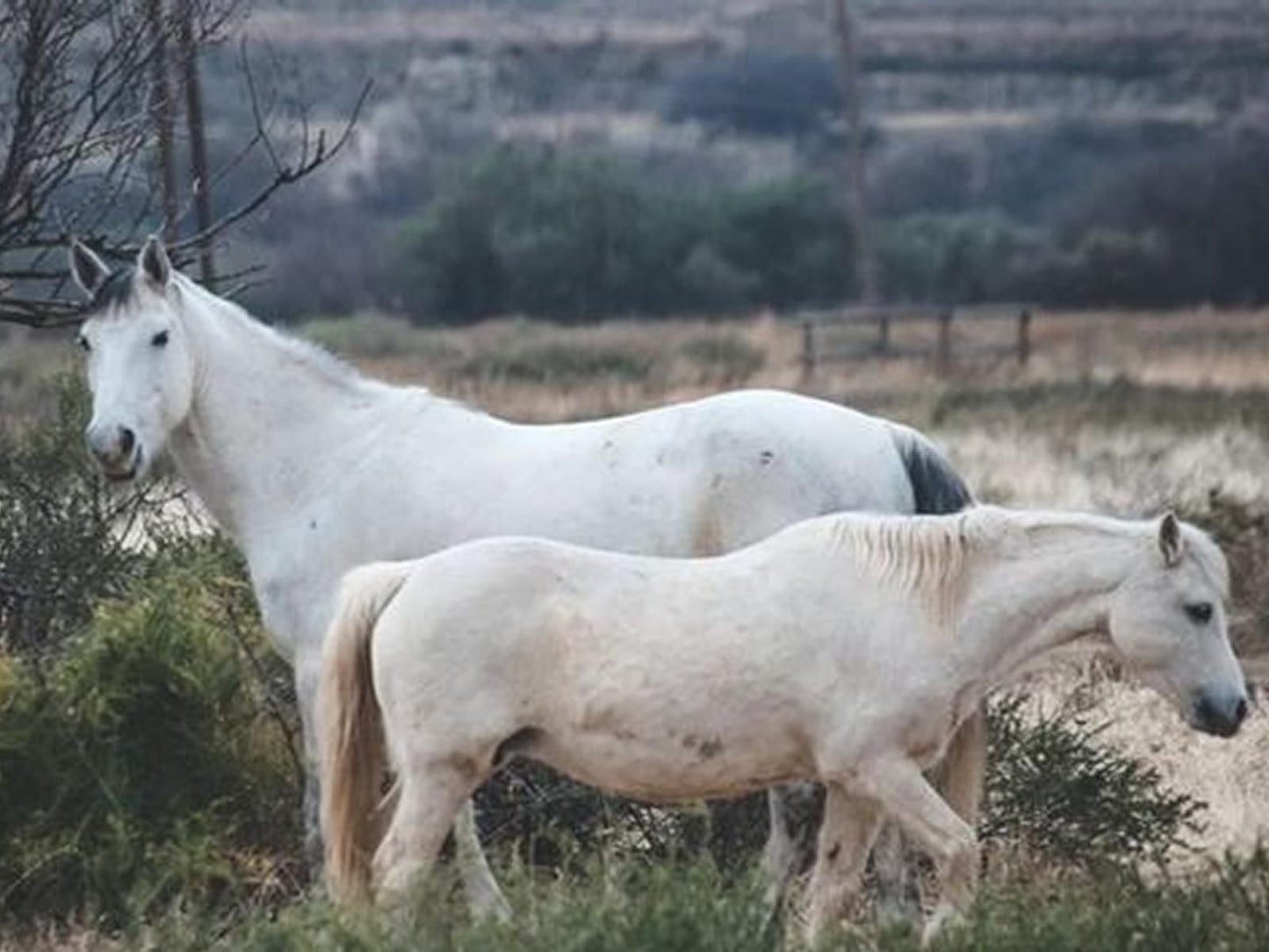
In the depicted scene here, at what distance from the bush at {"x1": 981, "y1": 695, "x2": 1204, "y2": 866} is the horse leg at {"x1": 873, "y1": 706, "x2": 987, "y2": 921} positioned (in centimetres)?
106

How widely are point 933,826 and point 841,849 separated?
1.26 feet

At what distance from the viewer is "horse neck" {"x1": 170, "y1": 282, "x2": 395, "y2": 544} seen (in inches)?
457

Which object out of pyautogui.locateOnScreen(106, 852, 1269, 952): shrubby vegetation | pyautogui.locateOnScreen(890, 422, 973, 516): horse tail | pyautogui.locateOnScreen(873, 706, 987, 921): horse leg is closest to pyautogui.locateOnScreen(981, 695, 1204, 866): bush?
pyautogui.locateOnScreen(890, 422, 973, 516): horse tail

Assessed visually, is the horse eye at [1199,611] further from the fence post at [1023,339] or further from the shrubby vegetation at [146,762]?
the fence post at [1023,339]

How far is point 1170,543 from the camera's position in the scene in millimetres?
9844

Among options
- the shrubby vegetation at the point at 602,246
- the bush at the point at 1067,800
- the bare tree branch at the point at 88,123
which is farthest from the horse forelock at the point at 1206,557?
the shrubby vegetation at the point at 602,246

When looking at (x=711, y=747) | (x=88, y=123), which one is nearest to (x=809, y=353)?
(x=88, y=123)

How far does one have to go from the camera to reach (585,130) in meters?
A: 78.8

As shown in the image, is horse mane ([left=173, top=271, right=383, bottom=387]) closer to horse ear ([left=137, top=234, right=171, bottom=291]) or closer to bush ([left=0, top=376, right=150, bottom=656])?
horse ear ([left=137, top=234, right=171, bottom=291])

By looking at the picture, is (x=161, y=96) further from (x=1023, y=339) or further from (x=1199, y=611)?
(x=1023, y=339)

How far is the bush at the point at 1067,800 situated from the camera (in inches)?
459

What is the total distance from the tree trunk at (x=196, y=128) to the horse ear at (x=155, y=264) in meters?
1.08

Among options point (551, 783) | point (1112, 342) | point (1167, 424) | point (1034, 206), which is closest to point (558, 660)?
→ point (551, 783)

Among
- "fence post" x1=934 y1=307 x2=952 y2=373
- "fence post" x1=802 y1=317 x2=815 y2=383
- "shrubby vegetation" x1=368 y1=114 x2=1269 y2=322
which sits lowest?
"shrubby vegetation" x1=368 y1=114 x2=1269 y2=322
